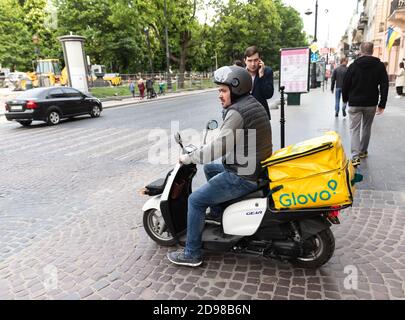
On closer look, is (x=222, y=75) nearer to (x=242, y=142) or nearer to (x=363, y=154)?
(x=242, y=142)

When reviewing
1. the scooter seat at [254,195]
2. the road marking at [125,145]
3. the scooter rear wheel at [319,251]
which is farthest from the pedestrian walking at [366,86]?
the road marking at [125,145]

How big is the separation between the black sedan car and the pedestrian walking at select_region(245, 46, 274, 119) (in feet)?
34.6

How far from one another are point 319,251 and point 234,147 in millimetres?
1220

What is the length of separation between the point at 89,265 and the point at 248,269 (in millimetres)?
1581

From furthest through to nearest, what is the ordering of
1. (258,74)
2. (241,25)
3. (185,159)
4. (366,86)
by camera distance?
(241,25)
(366,86)
(258,74)
(185,159)

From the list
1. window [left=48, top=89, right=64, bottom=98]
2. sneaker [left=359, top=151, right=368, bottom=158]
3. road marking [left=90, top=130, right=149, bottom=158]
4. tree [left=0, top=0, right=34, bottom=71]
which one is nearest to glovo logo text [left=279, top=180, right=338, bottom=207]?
sneaker [left=359, top=151, right=368, bottom=158]

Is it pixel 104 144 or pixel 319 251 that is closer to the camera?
pixel 319 251

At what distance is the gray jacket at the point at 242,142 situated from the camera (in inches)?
110

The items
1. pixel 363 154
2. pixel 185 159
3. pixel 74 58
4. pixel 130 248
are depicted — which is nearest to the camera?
pixel 185 159

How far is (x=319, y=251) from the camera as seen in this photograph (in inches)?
119

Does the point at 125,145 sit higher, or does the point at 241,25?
the point at 241,25

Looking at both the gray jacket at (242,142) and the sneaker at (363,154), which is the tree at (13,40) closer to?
the sneaker at (363,154)

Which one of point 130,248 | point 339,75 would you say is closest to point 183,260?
point 130,248

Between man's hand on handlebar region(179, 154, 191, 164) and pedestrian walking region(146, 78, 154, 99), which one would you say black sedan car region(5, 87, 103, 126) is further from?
pedestrian walking region(146, 78, 154, 99)
